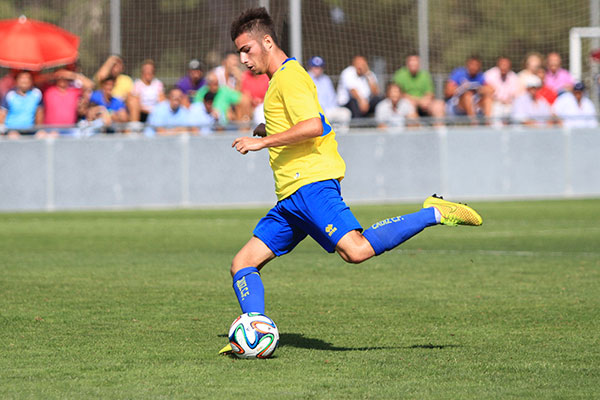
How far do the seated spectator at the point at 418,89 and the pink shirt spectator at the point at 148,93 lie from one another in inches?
193

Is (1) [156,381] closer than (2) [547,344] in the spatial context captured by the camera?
Yes

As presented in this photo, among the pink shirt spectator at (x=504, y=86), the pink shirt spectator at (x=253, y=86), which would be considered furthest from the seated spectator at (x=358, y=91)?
the pink shirt spectator at (x=504, y=86)

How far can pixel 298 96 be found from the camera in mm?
5730

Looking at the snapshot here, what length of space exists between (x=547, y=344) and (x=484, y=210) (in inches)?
467

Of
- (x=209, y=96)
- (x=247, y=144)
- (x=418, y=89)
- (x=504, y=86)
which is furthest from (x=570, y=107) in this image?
(x=247, y=144)

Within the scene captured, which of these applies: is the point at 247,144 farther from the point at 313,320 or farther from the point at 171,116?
the point at 171,116

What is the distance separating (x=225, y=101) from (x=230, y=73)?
21.8 inches

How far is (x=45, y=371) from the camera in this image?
5.24 m

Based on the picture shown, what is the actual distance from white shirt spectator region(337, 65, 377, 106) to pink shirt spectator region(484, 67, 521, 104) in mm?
2789

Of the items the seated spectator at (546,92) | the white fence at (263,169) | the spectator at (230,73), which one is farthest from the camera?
the seated spectator at (546,92)

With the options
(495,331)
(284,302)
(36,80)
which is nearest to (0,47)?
(36,80)

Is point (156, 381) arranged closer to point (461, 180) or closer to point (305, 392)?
point (305, 392)

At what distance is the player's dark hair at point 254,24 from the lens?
19.4 feet

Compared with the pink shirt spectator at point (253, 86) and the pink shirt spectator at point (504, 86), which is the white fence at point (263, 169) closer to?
the pink shirt spectator at point (253, 86)
